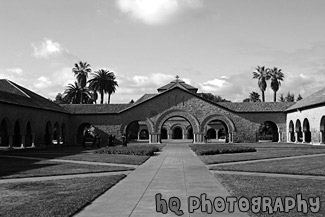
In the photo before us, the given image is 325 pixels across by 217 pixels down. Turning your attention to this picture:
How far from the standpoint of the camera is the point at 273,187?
39.0 ft

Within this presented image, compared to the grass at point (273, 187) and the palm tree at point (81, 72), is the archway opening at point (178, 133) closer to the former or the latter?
the palm tree at point (81, 72)

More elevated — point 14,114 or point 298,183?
point 14,114

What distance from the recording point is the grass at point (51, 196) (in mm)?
8664

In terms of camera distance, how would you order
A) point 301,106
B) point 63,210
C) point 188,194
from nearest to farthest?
point 63,210, point 188,194, point 301,106

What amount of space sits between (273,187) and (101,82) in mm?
73114

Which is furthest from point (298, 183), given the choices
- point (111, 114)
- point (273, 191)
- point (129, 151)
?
point (111, 114)

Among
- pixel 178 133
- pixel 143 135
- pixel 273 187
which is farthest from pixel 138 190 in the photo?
pixel 143 135

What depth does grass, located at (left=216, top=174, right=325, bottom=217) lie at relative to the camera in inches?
411

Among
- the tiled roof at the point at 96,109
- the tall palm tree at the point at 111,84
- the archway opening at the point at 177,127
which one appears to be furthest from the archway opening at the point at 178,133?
the tiled roof at the point at 96,109

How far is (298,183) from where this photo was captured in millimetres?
12805

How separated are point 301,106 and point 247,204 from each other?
135 ft

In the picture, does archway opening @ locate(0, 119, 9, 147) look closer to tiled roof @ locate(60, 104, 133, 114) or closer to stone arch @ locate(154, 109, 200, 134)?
tiled roof @ locate(60, 104, 133, 114)

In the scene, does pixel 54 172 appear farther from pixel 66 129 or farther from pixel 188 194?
pixel 66 129

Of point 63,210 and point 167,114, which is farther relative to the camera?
point 167,114
